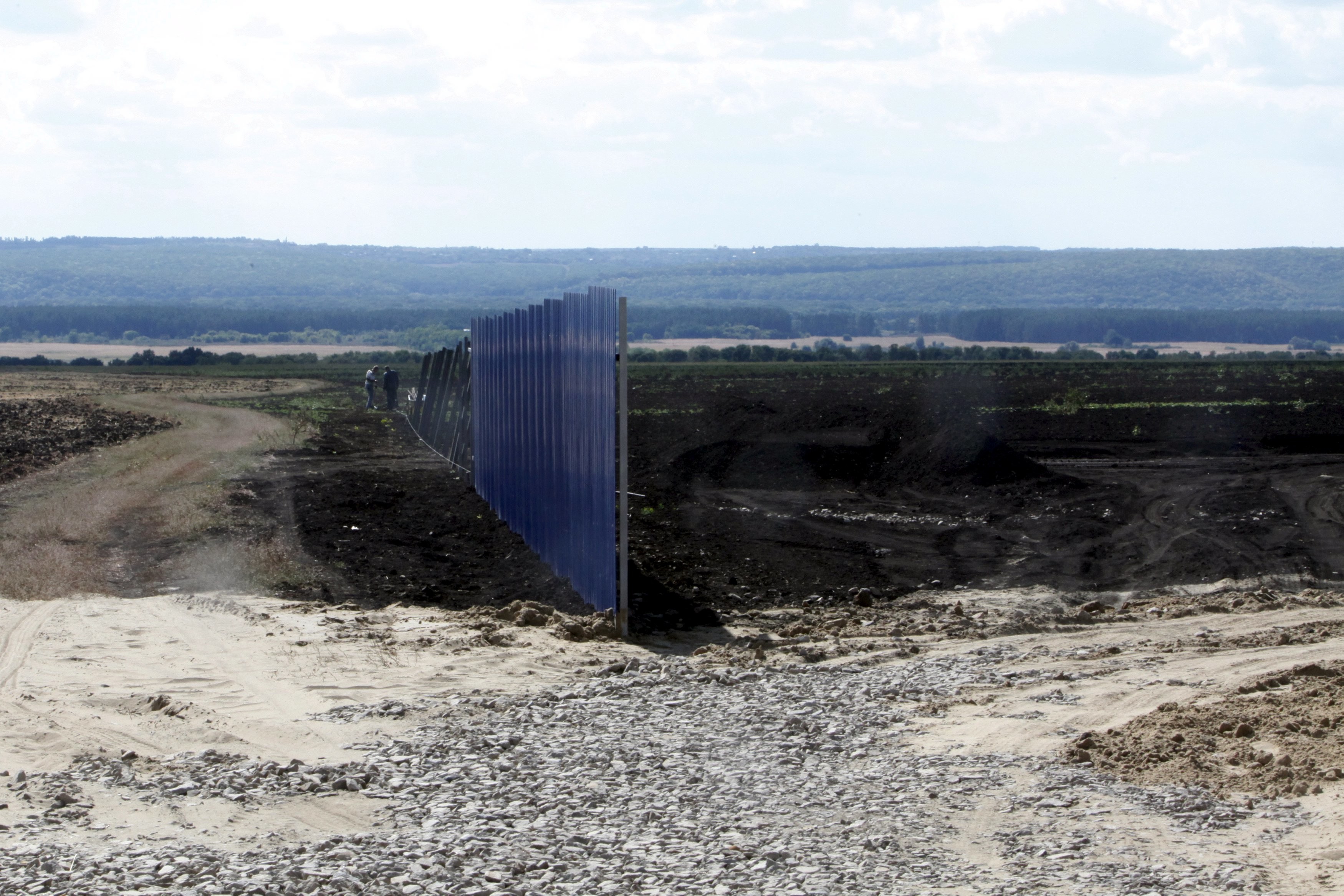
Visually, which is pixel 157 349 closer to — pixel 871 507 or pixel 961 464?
pixel 961 464

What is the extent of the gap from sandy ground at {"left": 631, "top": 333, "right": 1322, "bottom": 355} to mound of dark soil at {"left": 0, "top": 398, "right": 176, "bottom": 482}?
306 ft

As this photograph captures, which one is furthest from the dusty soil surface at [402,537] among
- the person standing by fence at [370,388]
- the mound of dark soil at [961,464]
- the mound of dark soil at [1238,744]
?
the person standing by fence at [370,388]

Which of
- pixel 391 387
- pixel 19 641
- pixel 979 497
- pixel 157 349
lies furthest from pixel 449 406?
pixel 157 349

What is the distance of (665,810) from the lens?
5.57 metres

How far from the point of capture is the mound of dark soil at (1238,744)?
5.74 metres

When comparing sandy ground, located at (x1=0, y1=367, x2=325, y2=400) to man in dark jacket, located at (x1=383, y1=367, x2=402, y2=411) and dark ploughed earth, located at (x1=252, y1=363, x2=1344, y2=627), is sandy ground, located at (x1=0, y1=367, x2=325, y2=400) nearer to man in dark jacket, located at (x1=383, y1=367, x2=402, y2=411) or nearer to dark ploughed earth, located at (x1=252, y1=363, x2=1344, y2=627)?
man in dark jacket, located at (x1=383, y1=367, x2=402, y2=411)

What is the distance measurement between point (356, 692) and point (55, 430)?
22.6m

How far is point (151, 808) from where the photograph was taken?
5.55 meters

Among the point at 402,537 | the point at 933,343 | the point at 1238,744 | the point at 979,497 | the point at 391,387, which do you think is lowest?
the point at 402,537

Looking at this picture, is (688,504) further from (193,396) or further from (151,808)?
(193,396)

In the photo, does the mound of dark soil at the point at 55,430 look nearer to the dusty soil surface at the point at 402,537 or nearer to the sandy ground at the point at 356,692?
the dusty soil surface at the point at 402,537

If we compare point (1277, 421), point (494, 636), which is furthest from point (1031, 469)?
point (1277, 421)

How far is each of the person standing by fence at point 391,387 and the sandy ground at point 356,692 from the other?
2639 cm

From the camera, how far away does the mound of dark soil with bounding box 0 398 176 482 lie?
824 inches
